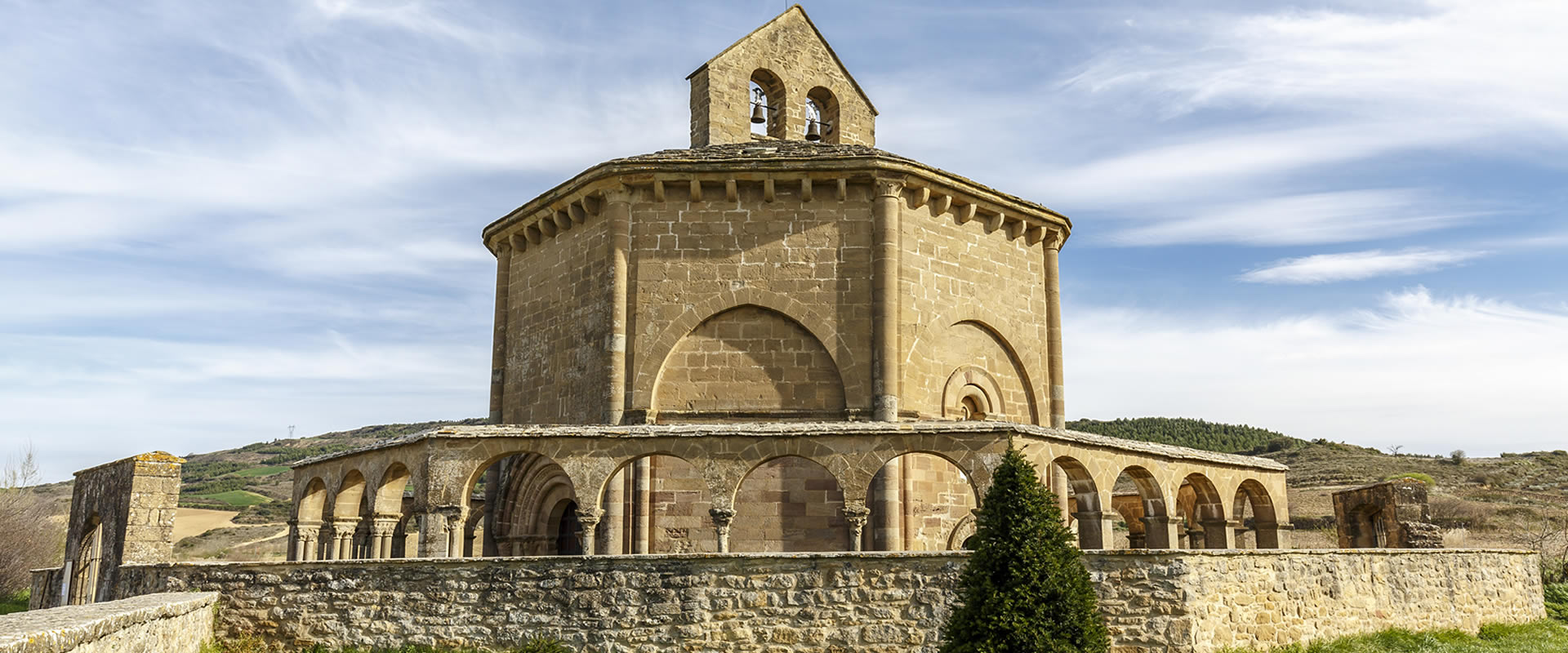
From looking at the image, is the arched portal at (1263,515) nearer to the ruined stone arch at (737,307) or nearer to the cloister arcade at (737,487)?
the cloister arcade at (737,487)

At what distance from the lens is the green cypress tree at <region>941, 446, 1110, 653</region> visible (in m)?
9.30

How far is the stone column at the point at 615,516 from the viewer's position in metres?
14.3

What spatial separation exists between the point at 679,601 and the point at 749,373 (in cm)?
457

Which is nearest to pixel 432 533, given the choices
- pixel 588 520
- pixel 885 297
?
pixel 588 520

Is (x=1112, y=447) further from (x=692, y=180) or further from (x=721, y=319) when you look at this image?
(x=692, y=180)

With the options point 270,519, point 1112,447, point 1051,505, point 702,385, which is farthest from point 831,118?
point 270,519

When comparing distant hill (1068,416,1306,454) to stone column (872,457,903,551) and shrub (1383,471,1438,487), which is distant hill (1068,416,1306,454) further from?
stone column (872,457,903,551)

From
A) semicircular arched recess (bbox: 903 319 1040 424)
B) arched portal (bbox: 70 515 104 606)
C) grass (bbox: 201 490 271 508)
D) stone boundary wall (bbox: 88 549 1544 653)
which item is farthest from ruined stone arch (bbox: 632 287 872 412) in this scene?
grass (bbox: 201 490 271 508)

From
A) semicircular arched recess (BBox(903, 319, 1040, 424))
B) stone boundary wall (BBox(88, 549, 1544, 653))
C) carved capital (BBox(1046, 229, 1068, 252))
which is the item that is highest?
carved capital (BBox(1046, 229, 1068, 252))

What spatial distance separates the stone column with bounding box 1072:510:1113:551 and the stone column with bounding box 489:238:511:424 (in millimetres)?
9969

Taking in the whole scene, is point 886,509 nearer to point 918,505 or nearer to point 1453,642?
point 918,505

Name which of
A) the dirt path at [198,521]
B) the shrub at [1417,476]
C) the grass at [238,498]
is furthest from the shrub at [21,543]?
the shrub at [1417,476]

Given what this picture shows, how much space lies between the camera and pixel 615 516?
565 inches

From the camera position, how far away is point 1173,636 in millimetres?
11445
